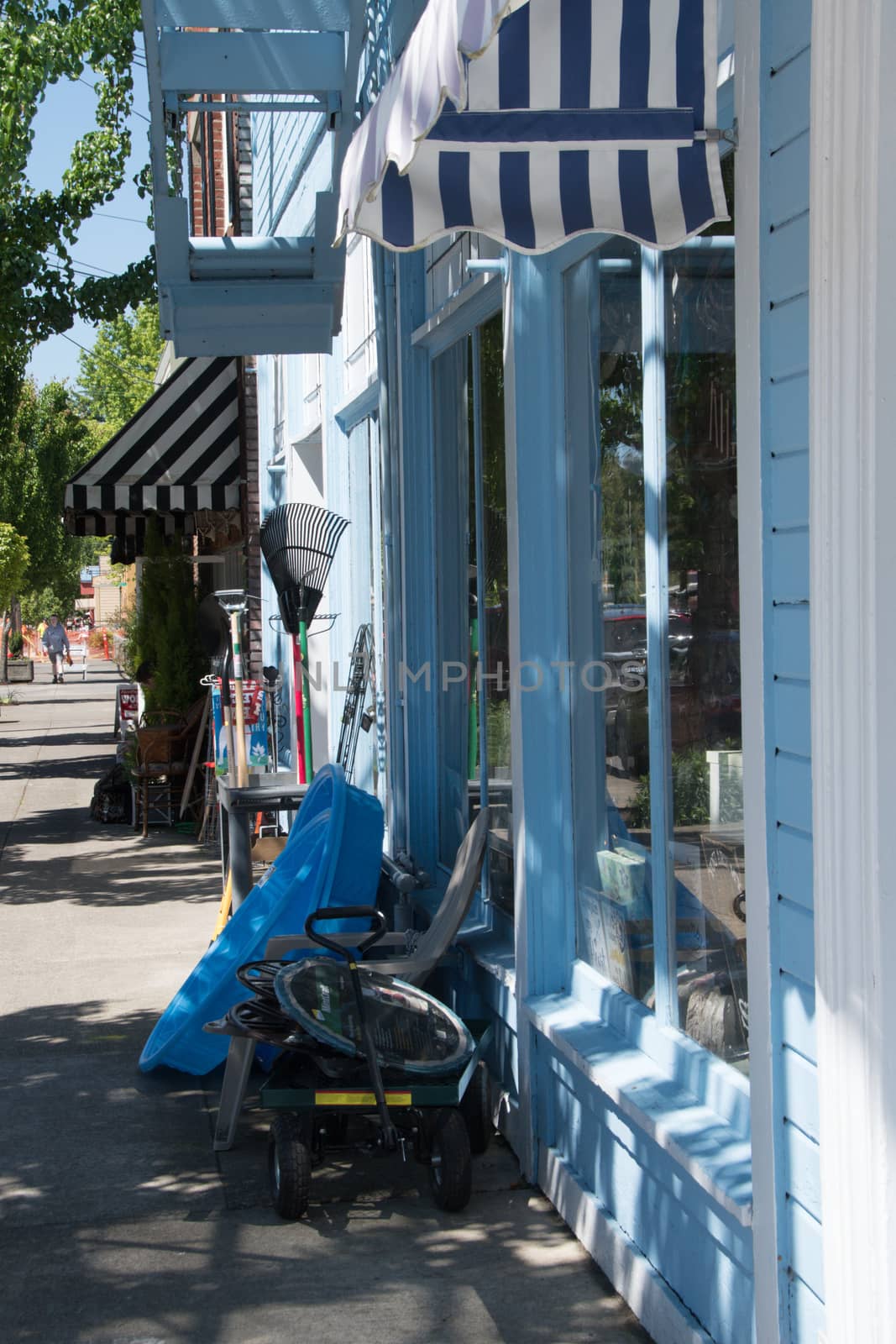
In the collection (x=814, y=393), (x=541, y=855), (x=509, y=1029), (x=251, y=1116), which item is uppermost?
(x=814, y=393)

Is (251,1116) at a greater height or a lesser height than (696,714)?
lesser

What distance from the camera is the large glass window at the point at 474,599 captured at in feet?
17.7

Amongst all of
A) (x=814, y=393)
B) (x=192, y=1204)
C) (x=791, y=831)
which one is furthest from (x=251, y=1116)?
(x=814, y=393)

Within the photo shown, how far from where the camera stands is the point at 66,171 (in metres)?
13.2

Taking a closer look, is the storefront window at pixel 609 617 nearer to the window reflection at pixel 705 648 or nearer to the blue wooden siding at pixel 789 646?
the window reflection at pixel 705 648

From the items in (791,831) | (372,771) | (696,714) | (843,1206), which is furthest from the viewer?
(372,771)

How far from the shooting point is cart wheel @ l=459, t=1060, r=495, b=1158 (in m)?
4.72

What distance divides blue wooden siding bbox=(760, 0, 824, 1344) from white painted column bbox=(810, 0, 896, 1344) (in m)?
0.11

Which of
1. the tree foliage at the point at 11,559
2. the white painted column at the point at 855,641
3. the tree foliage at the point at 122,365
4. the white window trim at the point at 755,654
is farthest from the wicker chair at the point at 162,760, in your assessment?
the tree foliage at the point at 122,365

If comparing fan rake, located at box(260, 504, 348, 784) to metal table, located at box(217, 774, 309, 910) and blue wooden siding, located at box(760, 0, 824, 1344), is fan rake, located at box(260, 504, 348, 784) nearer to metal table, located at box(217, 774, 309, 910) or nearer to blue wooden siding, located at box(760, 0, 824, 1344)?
metal table, located at box(217, 774, 309, 910)

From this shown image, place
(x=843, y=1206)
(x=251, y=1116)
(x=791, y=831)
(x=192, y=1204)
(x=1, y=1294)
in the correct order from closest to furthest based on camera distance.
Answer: (x=843, y=1206), (x=791, y=831), (x=1, y=1294), (x=192, y=1204), (x=251, y=1116)

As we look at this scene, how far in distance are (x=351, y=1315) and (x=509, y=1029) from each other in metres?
1.31

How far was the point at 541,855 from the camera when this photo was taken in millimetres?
4582

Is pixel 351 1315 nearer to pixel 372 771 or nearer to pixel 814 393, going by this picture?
pixel 814 393
